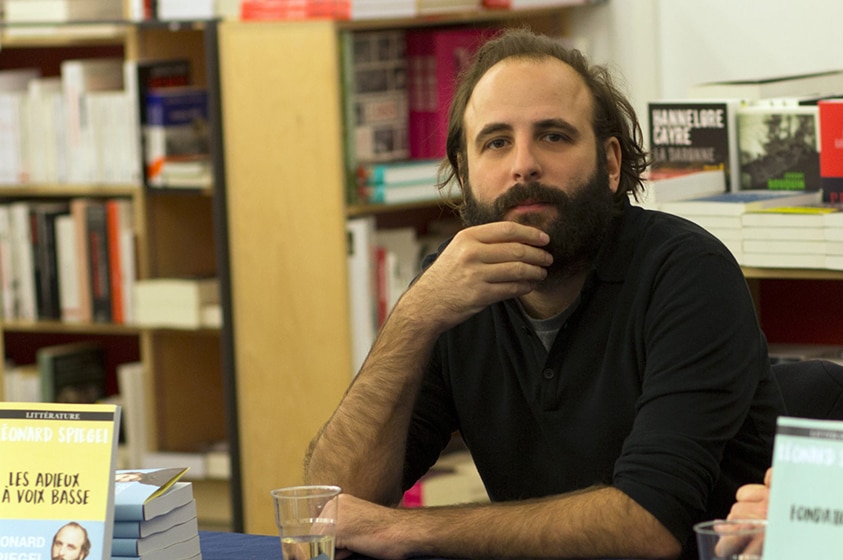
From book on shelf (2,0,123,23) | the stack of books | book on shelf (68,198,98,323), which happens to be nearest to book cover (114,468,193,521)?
the stack of books

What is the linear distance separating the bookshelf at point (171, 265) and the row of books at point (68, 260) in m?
0.04

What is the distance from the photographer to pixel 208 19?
4023 mm

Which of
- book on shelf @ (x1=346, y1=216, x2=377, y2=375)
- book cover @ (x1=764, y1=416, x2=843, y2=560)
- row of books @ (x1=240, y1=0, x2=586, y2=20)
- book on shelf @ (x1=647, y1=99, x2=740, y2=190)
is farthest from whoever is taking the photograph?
book on shelf @ (x1=346, y1=216, x2=377, y2=375)

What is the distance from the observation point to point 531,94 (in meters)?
2.18

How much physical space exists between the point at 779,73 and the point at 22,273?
2.43 m

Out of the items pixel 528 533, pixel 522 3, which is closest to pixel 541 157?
pixel 528 533

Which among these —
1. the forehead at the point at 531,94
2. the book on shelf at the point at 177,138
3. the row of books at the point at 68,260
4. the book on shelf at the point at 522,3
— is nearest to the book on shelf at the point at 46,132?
the row of books at the point at 68,260

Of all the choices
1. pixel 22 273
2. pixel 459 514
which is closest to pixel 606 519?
pixel 459 514

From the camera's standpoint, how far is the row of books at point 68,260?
173 inches

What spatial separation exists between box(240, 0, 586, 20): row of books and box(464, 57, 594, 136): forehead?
1.61m

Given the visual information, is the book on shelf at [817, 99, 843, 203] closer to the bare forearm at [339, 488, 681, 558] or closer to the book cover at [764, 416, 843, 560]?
the bare forearm at [339, 488, 681, 558]

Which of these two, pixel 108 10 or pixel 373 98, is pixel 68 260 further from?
pixel 373 98

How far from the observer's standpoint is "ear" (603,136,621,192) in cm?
231

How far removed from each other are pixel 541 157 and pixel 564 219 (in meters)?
0.10
